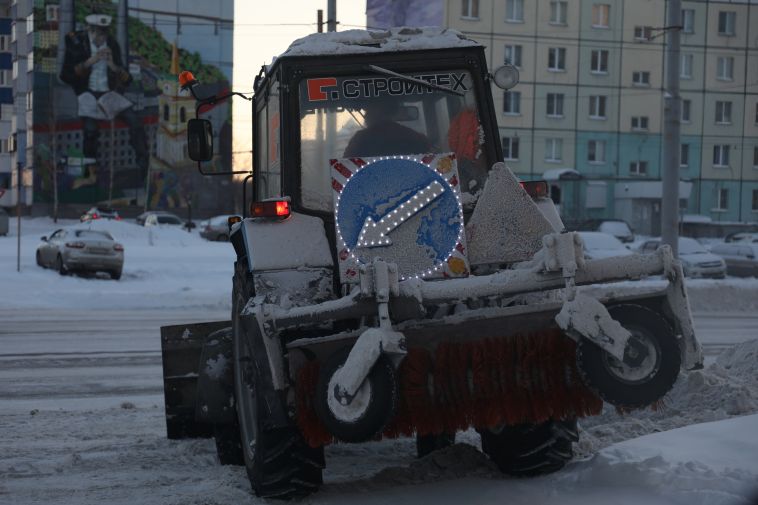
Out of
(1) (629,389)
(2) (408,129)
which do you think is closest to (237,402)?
(2) (408,129)

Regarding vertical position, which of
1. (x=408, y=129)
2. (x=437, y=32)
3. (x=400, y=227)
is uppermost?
(x=437, y=32)

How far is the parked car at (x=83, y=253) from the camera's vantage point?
27.6 m

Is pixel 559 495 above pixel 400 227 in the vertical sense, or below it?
below

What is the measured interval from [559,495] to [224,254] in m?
34.3

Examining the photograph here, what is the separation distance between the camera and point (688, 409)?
23.6 feet

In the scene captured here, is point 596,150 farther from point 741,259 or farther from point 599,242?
point 599,242

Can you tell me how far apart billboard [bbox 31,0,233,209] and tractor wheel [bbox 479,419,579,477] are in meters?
65.8

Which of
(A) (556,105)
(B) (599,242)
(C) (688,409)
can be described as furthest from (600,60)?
(C) (688,409)

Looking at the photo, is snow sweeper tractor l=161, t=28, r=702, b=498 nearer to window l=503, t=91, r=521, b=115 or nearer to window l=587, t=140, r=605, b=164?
window l=503, t=91, r=521, b=115

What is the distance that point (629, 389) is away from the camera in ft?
14.5

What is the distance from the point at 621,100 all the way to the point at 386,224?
6059 centimetres

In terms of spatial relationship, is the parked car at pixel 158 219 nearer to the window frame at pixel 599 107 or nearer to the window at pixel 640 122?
the window frame at pixel 599 107

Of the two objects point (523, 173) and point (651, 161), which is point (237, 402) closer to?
point (523, 173)

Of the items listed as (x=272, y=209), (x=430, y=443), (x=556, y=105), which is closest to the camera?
(x=272, y=209)
